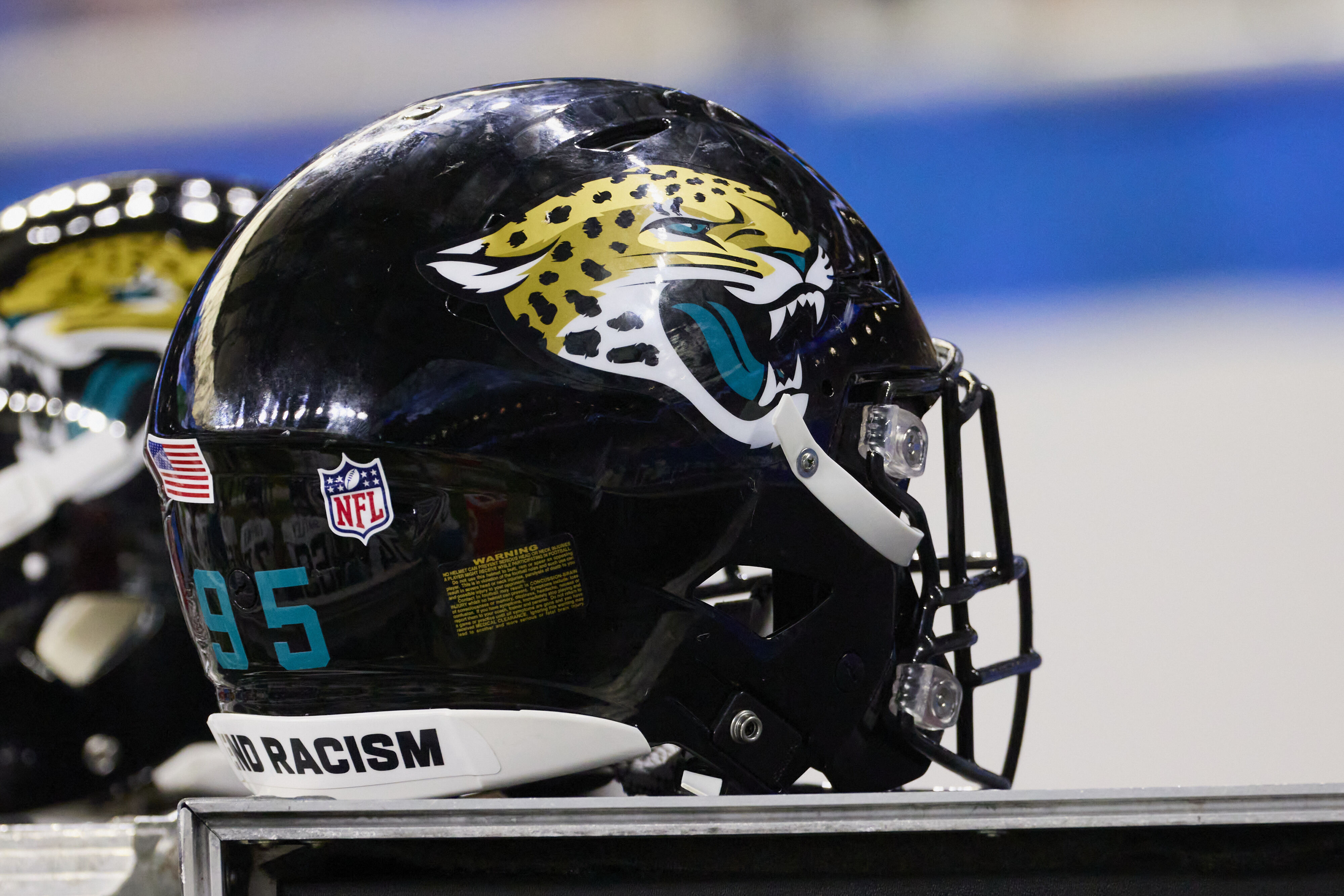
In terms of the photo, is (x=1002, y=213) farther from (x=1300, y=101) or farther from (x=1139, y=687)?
(x=1139, y=687)

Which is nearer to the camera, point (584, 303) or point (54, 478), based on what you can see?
point (584, 303)

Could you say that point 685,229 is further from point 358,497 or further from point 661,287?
point 358,497

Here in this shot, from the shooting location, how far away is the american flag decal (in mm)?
613

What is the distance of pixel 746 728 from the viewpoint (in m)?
0.63

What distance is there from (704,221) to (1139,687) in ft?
3.91

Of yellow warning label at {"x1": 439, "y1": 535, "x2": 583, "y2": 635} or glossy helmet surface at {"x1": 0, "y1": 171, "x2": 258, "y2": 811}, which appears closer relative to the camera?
yellow warning label at {"x1": 439, "y1": 535, "x2": 583, "y2": 635}

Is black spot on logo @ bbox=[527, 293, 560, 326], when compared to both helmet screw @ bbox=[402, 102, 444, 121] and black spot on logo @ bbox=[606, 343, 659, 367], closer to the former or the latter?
black spot on logo @ bbox=[606, 343, 659, 367]

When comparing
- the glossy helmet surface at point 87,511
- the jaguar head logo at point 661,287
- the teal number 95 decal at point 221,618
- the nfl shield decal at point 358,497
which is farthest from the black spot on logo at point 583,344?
the glossy helmet surface at point 87,511

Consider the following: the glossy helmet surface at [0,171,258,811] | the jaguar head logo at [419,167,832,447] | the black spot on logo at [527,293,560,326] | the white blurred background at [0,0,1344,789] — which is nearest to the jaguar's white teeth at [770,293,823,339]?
the jaguar head logo at [419,167,832,447]

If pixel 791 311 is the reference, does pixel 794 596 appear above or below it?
below

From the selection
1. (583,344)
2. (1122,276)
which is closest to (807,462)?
(583,344)

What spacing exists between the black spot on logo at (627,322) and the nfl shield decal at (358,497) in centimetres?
13

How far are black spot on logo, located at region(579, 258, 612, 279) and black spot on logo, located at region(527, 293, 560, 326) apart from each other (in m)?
0.02

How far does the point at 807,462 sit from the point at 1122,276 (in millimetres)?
1112
